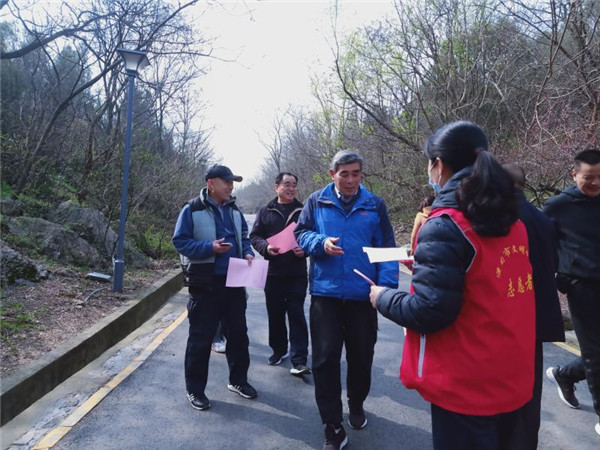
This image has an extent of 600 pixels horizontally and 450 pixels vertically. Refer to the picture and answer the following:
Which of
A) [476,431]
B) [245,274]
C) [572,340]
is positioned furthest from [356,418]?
[572,340]

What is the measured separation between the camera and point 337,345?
10.5 ft

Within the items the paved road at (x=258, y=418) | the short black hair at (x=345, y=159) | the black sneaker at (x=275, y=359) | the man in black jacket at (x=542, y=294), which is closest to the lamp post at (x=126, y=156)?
the paved road at (x=258, y=418)

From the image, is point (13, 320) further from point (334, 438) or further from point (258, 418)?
point (334, 438)

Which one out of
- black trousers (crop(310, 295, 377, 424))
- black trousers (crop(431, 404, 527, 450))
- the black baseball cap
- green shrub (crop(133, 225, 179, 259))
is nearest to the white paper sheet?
black trousers (crop(431, 404, 527, 450))

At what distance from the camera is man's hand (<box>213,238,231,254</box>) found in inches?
148

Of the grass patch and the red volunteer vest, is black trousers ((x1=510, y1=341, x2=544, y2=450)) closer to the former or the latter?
the red volunteer vest

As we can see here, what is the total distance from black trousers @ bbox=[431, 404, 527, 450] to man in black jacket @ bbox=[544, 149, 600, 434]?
166 centimetres

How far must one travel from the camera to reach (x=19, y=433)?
3396mm

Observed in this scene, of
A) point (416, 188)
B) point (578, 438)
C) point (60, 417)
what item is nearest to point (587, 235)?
point (578, 438)

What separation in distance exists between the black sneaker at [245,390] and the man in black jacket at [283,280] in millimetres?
602

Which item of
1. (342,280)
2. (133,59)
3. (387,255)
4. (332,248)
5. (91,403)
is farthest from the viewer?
(133,59)

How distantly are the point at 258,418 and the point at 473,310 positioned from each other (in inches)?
96.4

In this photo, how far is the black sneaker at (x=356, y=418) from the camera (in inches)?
137

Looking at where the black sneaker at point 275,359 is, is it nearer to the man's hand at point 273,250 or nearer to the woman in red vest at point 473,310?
the man's hand at point 273,250
